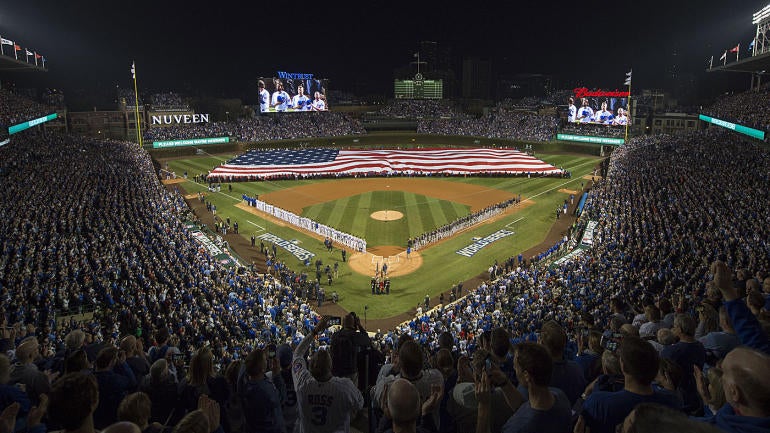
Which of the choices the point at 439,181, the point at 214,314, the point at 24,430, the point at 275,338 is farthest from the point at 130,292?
the point at 439,181

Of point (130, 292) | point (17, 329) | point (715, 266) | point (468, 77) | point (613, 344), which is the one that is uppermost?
point (468, 77)

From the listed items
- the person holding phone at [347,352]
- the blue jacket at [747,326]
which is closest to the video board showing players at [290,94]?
the person holding phone at [347,352]

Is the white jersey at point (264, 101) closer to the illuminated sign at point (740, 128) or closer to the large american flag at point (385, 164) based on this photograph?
the large american flag at point (385, 164)

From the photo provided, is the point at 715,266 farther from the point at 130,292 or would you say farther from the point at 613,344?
the point at 130,292

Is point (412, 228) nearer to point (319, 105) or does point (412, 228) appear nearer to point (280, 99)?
point (280, 99)

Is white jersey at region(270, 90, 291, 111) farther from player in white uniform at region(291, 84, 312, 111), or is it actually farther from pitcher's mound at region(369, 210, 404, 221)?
pitcher's mound at region(369, 210, 404, 221)
